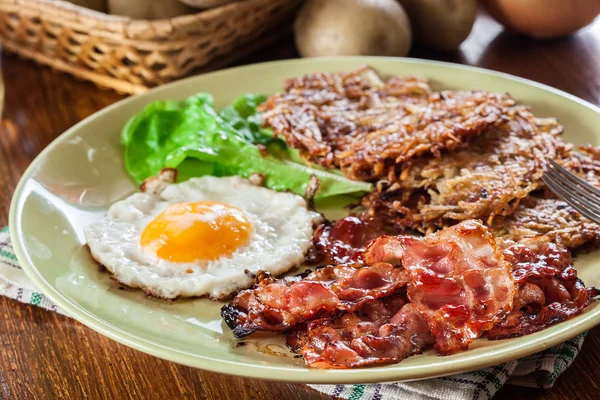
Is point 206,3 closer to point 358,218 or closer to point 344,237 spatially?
point 358,218

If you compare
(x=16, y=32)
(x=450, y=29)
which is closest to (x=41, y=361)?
(x=16, y=32)

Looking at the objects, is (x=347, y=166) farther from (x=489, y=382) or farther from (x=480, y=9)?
(x=480, y=9)

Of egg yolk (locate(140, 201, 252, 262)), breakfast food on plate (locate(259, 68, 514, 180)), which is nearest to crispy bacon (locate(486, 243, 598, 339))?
breakfast food on plate (locate(259, 68, 514, 180))

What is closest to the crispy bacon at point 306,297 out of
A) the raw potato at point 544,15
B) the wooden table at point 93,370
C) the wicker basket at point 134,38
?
the wooden table at point 93,370

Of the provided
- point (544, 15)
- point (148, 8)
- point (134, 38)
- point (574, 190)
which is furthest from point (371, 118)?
point (544, 15)

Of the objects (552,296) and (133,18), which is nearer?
(552,296)
